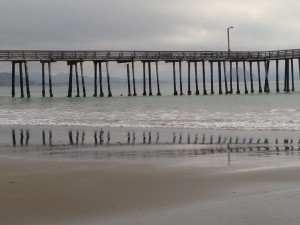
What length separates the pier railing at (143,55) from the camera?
33981mm

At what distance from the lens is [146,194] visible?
547cm

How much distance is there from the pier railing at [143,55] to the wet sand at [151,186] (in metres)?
25.7

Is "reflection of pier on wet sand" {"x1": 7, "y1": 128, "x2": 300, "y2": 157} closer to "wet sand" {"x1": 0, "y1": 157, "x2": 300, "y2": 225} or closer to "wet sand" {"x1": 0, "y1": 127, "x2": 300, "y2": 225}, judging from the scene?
"wet sand" {"x1": 0, "y1": 127, "x2": 300, "y2": 225}

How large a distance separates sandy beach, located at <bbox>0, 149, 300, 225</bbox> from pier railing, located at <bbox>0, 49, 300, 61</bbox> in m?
27.7

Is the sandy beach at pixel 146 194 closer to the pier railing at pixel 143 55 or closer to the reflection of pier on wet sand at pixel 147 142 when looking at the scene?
the reflection of pier on wet sand at pixel 147 142

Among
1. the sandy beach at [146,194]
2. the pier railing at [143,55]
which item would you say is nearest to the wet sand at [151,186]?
the sandy beach at [146,194]

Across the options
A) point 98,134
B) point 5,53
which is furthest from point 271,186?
point 5,53

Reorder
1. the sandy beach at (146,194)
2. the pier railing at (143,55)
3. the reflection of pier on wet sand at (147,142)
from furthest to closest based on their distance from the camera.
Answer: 1. the pier railing at (143,55)
2. the reflection of pier on wet sand at (147,142)
3. the sandy beach at (146,194)

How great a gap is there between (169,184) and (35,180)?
1.82 m

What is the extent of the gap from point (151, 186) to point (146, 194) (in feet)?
1.53

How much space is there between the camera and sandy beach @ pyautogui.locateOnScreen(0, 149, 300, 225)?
449 cm

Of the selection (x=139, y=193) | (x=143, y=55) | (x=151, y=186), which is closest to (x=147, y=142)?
(x=151, y=186)

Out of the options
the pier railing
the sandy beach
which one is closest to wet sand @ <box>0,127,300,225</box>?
the sandy beach

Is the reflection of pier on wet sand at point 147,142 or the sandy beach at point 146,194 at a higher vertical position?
the reflection of pier on wet sand at point 147,142
